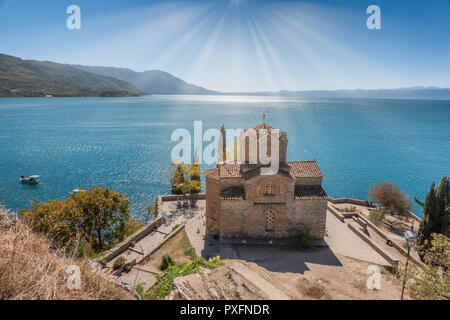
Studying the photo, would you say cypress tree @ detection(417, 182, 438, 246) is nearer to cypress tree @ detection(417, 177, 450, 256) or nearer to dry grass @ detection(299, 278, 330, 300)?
cypress tree @ detection(417, 177, 450, 256)

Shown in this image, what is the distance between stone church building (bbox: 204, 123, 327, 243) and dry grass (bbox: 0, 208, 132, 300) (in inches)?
508

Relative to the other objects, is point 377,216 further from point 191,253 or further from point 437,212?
point 191,253

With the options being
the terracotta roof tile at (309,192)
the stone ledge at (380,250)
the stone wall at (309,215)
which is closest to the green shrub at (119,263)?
the stone wall at (309,215)

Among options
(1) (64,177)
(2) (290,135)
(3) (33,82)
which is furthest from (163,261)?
(3) (33,82)

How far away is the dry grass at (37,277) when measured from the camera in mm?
4507

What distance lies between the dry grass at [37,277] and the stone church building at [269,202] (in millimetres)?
12899

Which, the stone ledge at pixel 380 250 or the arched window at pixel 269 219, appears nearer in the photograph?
the stone ledge at pixel 380 250

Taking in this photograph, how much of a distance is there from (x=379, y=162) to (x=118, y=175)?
2310 inches

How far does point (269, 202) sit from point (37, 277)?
15.6 meters

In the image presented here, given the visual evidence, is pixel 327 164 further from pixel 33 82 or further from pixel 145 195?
pixel 33 82

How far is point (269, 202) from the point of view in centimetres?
1844

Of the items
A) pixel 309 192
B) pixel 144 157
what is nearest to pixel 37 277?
pixel 309 192

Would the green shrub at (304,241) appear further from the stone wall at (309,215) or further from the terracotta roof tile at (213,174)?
the terracotta roof tile at (213,174)

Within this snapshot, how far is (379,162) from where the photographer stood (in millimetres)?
55156
